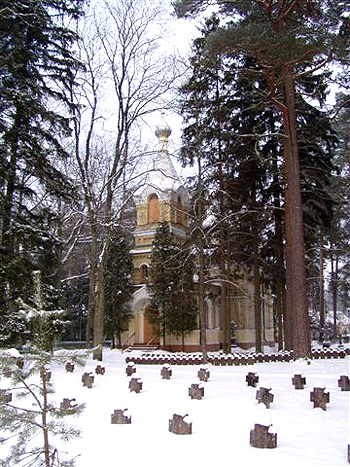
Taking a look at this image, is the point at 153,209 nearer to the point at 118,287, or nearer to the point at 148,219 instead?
the point at 148,219

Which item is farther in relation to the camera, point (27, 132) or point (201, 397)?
point (27, 132)

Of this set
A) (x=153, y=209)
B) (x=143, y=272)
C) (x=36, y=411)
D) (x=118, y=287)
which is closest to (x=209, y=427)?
(x=36, y=411)

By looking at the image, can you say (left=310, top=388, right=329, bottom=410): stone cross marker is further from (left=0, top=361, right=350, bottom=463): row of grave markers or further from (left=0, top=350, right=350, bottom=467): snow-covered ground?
(left=0, top=350, right=350, bottom=467): snow-covered ground

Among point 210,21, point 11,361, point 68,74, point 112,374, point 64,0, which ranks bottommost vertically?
point 112,374

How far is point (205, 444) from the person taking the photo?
18.7 feet

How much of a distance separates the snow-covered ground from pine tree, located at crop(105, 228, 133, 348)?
2087 centimetres

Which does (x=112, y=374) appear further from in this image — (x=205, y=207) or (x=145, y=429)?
(x=205, y=207)

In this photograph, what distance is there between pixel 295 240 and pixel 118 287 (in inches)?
738

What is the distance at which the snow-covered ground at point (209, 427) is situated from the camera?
Result: 17.0 feet

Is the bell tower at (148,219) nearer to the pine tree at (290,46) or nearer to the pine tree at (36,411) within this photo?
the pine tree at (290,46)

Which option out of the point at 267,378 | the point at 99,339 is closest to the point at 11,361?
the point at 267,378

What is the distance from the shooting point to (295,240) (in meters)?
15.7

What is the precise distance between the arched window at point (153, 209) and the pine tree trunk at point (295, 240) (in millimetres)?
18617

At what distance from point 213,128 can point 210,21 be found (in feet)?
18.6
